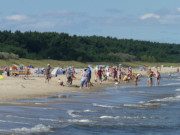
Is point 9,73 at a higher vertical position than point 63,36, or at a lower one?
lower

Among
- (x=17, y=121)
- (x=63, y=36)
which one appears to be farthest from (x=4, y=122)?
(x=63, y=36)

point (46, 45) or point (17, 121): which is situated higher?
point (46, 45)

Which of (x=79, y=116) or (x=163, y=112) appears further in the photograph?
(x=163, y=112)

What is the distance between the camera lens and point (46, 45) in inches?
3076

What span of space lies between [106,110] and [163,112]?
79.7 inches

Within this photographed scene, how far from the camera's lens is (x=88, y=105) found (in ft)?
53.1

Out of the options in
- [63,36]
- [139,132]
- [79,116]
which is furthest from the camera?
[63,36]

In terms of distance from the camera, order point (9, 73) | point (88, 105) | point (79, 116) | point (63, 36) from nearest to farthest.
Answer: point (79, 116) → point (88, 105) → point (9, 73) → point (63, 36)

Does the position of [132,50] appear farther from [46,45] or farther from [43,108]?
[43,108]

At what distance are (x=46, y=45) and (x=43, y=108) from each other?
64.5m

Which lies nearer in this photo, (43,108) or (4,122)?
(4,122)

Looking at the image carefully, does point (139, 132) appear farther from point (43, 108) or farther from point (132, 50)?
point (132, 50)

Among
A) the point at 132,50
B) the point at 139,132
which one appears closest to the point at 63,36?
the point at 132,50

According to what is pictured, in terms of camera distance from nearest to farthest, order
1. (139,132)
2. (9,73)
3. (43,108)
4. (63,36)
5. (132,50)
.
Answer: (139,132), (43,108), (9,73), (63,36), (132,50)
